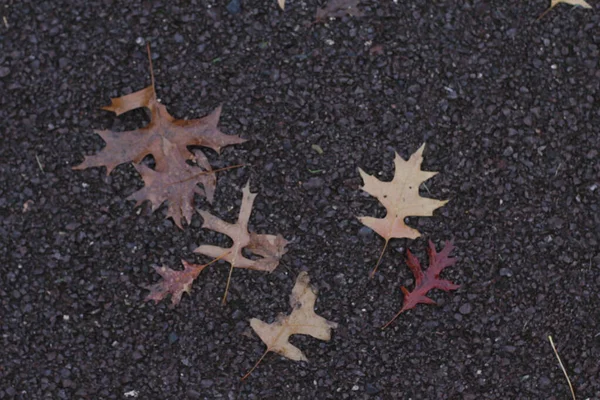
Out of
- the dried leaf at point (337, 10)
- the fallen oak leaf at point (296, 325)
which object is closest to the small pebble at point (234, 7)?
the dried leaf at point (337, 10)

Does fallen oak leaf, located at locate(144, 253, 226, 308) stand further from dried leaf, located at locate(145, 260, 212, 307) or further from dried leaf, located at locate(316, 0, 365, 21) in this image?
dried leaf, located at locate(316, 0, 365, 21)

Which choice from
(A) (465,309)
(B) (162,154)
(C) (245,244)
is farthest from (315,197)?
(A) (465,309)

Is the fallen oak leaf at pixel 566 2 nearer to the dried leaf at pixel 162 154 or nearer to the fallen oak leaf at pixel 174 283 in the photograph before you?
the dried leaf at pixel 162 154

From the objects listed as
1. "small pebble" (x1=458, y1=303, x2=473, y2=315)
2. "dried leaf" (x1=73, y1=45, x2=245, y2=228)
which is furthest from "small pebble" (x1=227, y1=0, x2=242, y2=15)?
"small pebble" (x1=458, y1=303, x2=473, y2=315)

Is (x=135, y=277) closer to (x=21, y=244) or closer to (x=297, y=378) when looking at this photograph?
(x=21, y=244)

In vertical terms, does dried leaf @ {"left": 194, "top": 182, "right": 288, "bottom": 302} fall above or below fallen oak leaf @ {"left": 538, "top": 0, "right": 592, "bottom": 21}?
below
